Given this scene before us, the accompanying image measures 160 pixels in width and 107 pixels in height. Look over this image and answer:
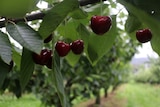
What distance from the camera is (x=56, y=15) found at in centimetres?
61

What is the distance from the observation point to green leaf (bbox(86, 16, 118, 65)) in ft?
2.51

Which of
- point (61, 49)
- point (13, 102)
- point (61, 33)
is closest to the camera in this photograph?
point (61, 49)

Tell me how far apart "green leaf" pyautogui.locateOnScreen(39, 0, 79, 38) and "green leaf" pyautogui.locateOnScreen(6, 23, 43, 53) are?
3cm

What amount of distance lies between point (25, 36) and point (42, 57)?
11 centimetres

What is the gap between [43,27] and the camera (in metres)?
0.62

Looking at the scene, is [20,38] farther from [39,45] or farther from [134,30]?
[134,30]

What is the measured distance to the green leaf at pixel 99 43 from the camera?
766mm

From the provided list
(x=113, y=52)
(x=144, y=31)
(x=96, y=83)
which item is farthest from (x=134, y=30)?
(x=113, y=52)

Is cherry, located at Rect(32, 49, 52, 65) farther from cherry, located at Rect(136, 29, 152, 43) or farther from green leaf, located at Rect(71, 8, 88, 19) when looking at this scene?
cherry, located at Rect(136, 29, 152, 43)

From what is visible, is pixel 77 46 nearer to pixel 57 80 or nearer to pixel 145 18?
pixel 57 80

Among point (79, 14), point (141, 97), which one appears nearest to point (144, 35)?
point (79, 14)

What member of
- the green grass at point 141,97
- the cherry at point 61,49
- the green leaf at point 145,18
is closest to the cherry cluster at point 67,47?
the cherry at point 61,49

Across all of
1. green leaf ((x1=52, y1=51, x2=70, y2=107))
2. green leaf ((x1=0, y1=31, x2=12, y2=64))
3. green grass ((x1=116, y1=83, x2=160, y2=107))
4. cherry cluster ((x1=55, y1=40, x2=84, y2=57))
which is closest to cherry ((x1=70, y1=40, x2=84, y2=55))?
cherry cluster ((x1=55, y1=40, x2=84, y2=57))

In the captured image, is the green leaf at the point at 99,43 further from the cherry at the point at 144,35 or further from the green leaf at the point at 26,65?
the green leaf at the point at 26,65
